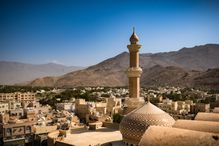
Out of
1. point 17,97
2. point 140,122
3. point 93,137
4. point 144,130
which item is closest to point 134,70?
point 93,137

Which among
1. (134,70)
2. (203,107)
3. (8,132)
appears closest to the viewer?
(134,70)

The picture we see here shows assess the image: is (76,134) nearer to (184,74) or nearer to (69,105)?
(69,105)

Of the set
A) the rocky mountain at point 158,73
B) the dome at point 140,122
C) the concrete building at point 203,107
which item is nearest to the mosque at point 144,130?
the dome at point 140,122

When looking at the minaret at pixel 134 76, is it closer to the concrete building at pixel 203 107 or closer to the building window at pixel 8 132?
the building window at pixel 8 132

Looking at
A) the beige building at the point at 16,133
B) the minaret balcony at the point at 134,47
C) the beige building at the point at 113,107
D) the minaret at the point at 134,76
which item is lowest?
the beige building at the point at 16,133

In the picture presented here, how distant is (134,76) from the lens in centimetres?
1650

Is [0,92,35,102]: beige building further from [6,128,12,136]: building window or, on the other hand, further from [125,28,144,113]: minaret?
[125,28,144,113]: minaret

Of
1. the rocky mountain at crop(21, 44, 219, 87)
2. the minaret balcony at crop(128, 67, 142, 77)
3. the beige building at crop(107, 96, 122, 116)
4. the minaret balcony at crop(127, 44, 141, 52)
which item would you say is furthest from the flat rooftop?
the rocky mountain at crop(21, 44, 219, 87)

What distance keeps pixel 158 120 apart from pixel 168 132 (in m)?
5.01

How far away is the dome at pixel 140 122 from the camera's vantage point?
11.4m

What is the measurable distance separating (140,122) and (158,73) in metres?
105

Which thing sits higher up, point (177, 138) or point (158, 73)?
point (158, 73)

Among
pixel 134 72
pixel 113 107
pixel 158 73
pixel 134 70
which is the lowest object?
pixel 113 107

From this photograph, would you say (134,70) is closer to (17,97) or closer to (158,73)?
(17,97)
